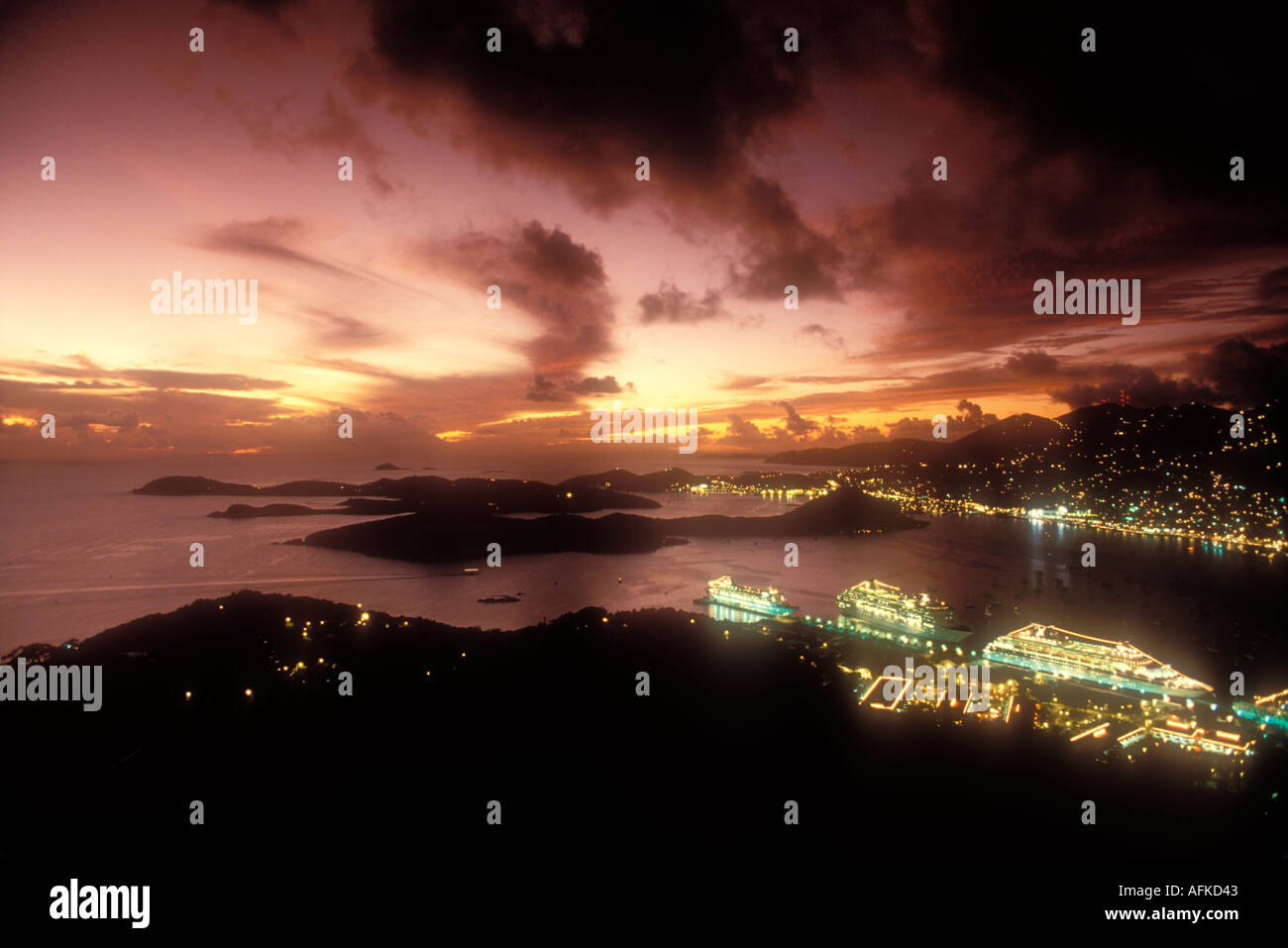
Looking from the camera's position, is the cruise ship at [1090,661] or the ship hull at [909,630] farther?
the ship hull at [909,630]

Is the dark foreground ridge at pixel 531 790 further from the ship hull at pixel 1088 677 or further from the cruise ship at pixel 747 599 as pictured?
the cruise ship at pixel 747 599

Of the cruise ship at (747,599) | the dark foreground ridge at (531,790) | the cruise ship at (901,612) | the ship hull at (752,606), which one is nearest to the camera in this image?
the dark foreground ridge at (531,790)

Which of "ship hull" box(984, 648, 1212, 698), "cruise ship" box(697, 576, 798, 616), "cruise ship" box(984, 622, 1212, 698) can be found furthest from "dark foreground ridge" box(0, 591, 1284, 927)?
"cruise ship" box(697, 576, 798, 616)

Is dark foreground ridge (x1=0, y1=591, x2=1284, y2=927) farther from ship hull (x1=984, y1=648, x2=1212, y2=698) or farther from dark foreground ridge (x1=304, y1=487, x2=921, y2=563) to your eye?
dark foreground ridge (x1=304, y1=487, x2=921, y2=563)

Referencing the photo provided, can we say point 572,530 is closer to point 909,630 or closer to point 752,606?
point 752,606

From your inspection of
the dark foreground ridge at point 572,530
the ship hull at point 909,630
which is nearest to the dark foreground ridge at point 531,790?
the ship hull at point 909,630

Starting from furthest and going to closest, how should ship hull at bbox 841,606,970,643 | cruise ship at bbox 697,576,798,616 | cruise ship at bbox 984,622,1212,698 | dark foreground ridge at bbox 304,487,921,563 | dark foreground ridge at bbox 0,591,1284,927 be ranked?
dark foreground ridge at bbox 304,487,921,563
cruise ship at bbox 697,576,798,616
ship hull at bbox 841,606,970,643
cruise ship at bbox 984,622,1212,698
dark foreground ridge at bbox 0,591,1284,927
